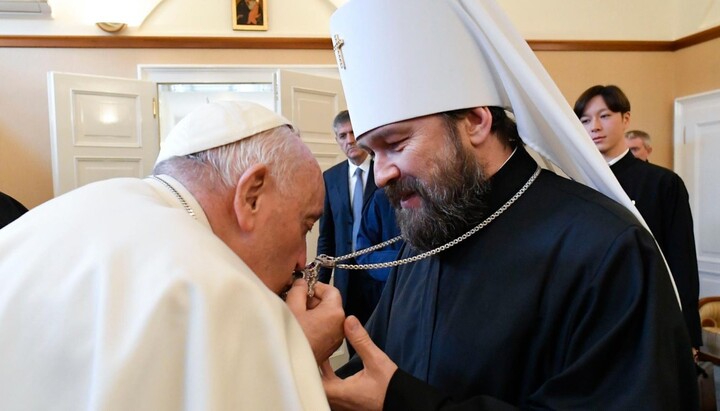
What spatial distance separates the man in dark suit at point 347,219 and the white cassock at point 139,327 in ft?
8.13

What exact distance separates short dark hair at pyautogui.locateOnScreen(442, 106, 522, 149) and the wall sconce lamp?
5.21 m

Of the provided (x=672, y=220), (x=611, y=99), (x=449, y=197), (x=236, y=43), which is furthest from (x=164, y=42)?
(x=449, y=197)

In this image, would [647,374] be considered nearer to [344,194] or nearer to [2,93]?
[344,194]

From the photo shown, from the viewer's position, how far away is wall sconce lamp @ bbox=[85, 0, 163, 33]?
5730mm

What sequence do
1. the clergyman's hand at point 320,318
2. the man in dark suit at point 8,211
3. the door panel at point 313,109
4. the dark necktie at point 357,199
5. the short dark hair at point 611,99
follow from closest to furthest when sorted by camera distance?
the clergyman's hand at point 320,318 < the man in dark suit at point 8,211 < the short dark hair at point 611,99 < the dark necktie at point 357,199 < the door panel at point 313,109

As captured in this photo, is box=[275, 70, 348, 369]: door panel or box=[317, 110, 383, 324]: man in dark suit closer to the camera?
box=[317, 110, 383, 324]: man in dark suit

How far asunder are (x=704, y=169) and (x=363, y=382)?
6070 mm

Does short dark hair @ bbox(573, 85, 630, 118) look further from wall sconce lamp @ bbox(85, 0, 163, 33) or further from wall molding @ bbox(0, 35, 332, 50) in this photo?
wall sconce lamp @ bbox(85, 0, 163, 33)

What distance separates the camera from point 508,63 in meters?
1.38

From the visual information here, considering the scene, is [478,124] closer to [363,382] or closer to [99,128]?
[363,382]

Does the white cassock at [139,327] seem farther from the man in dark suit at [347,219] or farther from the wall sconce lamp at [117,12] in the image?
the wall sconce lamp at [117,12]

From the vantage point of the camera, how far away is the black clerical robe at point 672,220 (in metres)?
2.83

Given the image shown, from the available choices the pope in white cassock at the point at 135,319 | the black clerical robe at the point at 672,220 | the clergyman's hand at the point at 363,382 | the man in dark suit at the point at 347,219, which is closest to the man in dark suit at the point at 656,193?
the black clerical robe at the point at 672,220

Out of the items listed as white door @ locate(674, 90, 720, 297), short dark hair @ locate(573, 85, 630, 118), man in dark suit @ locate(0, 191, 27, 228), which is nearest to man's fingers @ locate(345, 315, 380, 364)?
man in dark suit @ locate(0, 191, 27, 228)
